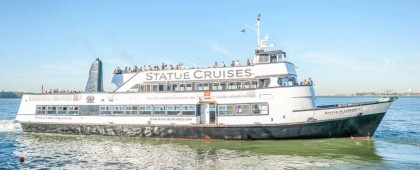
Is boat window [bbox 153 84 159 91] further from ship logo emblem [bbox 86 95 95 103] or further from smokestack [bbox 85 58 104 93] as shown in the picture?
smokestack [bbox 85 58 104 93]

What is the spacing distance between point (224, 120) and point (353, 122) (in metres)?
8.69

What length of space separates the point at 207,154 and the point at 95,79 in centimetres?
1483

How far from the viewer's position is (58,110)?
29.3 m

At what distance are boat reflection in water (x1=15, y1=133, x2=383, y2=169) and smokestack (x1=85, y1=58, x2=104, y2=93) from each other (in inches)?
211

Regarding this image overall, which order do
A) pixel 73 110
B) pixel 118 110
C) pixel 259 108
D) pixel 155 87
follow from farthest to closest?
pixel 73 110 → pixel 155 87 → pixel 118 110 → pixel 259 108

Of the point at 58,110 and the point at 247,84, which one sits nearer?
the point at 247,84

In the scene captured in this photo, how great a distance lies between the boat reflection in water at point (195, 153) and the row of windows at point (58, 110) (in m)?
3.19

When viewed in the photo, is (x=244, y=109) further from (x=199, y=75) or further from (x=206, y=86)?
(x=199, y=75)

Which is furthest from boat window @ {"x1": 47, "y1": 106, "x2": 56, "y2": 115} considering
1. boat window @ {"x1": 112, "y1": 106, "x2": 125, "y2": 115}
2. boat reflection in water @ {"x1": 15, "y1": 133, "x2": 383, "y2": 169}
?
boat window @ {"x1": 112, "y1": 106, "x2": 125, "y2": 115}

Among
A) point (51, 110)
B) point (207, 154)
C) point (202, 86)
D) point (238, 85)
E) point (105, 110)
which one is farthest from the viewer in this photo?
point (51, 110)

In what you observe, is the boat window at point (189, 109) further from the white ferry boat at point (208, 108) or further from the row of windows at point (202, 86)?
the row of windows at point (202, 86)

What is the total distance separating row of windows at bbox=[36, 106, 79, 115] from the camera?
28.8 metres

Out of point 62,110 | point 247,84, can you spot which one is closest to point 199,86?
point 247,84

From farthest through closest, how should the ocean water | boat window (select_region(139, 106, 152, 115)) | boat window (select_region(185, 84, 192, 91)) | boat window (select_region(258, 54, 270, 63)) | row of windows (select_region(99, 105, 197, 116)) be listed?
boat window (select_region(185, 84, 192, 91))
boat window (select_region(139, 106, 152, 115))
row of windows (select_region(99, 105, 197, 116))
boat window (select_region(258, 54, 270, 63))
the ocean water
